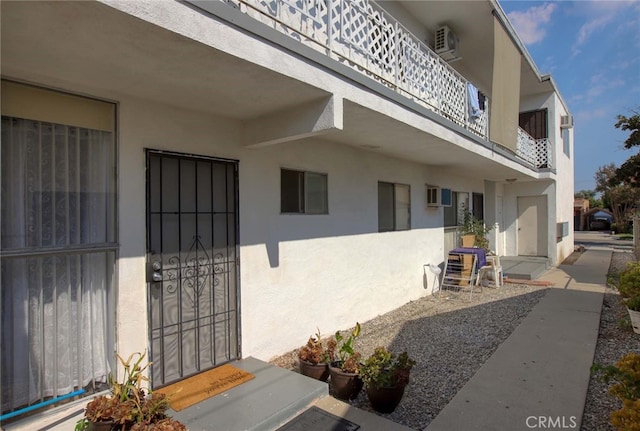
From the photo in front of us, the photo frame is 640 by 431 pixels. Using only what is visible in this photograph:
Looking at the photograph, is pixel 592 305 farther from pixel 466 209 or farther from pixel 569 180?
pixel 569 180

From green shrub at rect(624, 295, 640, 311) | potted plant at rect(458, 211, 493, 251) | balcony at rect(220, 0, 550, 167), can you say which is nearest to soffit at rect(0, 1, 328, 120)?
balcony at rect(220, 0, 550, 167)

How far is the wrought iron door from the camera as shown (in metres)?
3.60

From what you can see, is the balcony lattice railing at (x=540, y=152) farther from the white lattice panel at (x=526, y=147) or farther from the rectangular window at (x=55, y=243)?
the rectangular window at (x=55, y=243)

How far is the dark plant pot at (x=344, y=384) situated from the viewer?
11.7ft

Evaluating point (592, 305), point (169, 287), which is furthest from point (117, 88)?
point (592, 305)

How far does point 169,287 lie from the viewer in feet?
12.2

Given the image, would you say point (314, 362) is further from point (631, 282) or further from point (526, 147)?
point (526, 147)

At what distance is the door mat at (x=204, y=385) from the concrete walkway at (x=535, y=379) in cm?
197

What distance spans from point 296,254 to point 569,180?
53.4ft

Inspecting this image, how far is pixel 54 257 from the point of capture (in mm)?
2975

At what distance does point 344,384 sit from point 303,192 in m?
2.71

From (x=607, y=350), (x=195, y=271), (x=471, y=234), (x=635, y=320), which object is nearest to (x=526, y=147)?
(x=471, y=234)

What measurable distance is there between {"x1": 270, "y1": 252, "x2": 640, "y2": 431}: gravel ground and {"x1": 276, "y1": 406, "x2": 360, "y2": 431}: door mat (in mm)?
448

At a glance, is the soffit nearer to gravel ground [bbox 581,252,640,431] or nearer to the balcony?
the balcony
